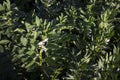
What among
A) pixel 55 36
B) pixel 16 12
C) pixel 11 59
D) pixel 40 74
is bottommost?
pixel 40 74

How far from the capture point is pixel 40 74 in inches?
95.3

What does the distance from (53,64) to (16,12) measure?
595mm

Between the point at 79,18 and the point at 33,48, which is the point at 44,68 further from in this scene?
the point at 79,18

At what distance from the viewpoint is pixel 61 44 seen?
243 centimetres

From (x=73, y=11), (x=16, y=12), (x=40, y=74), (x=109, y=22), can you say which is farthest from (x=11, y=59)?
(x=109, y=22)

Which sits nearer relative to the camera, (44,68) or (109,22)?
(44,68)

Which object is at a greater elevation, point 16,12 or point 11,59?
point 16,12

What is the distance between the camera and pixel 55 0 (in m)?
2.91

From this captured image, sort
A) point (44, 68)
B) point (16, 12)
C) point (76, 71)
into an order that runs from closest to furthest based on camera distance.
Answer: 1. point (76, 71)
2. point (44, 68)
3. point (16, 12)

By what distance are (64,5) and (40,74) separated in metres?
0.81

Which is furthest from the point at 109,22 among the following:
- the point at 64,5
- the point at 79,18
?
the point at 64,5

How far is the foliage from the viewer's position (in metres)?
2.23

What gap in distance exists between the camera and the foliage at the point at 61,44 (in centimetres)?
223

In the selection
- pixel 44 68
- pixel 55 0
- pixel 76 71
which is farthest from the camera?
pixel 55 0
